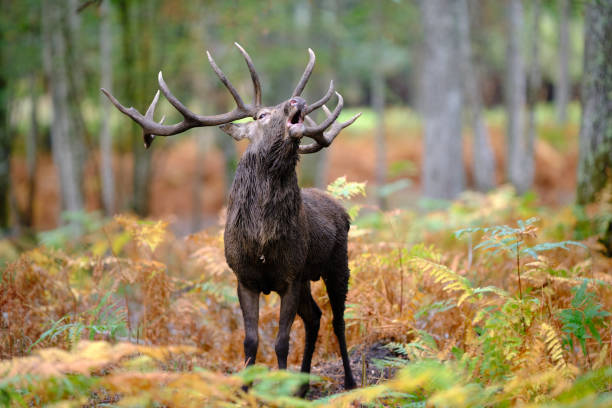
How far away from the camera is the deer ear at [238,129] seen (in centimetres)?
507

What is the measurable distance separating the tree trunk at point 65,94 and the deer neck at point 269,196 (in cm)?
836

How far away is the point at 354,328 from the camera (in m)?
6.46

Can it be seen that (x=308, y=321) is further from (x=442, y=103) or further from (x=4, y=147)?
(x=4, y=147)

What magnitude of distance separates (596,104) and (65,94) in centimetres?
978

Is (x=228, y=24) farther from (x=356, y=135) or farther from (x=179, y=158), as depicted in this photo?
(x=356, y=135)

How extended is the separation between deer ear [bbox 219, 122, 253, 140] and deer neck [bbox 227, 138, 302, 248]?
11.1 inches

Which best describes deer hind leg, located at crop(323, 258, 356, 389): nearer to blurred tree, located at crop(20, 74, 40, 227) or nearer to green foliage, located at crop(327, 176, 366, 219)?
green foliage, located at crop(327, 176, 366, 219)

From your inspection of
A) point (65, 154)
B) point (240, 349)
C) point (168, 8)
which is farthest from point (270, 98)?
point (240, 349)

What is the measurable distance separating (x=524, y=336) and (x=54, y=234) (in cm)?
908

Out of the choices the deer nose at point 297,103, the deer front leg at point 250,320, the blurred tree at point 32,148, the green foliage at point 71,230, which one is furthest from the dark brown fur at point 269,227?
the blurred tree at point 32,148

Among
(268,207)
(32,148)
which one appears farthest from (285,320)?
(32,148)

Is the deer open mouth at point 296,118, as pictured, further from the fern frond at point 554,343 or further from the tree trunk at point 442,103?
the tree trunk at point 442,103

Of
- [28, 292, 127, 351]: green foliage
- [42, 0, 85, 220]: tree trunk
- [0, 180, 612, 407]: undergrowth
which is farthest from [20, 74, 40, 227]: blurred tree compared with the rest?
[28, 292, 127, 351]: green foliage

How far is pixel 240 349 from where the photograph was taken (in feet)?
20.5
